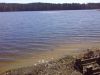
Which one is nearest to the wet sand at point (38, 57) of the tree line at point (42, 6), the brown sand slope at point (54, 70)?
the brown sand slope at point (54, 70)

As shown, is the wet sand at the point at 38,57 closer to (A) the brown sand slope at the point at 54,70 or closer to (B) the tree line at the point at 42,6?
(A) the brown sand slope at the point at 54,70

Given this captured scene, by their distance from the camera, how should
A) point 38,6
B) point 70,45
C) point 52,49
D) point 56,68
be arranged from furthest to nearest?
point 38,6 < point 70,45 < point 52,49 < point 56,68

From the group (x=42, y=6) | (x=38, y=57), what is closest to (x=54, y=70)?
(x=38, y=57)

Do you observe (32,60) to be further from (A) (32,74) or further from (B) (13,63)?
(A) (32,74)

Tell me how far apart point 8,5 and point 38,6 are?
17.8m

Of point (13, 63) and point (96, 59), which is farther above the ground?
point (96, 59)

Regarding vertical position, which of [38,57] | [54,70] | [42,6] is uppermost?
[54,70]

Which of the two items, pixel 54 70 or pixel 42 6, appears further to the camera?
pixel 42 6

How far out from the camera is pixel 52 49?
18188 mm

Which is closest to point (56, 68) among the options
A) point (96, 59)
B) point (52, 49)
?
point (96, 59)

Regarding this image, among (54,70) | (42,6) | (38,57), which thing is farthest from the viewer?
(42,6)

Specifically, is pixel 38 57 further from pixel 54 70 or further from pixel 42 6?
pixel 42 6

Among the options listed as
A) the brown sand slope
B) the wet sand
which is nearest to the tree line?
the wet sand

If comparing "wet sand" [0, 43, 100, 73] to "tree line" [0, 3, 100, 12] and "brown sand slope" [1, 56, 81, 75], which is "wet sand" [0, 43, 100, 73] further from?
"tree line" [0, 3, 100, 12]
